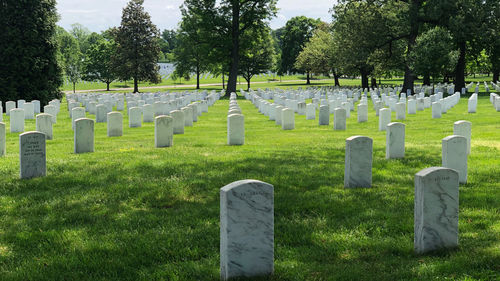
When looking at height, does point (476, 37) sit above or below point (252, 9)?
below

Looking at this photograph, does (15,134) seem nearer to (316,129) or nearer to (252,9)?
(316,129)

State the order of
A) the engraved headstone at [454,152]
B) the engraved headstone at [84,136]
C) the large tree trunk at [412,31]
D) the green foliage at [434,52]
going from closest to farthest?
the engraved headstone at [454,152]
the engraved headstone at [84,136]
the green foliage at [434,52]
the large tree trunk at [412,31]

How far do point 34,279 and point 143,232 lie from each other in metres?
1.59

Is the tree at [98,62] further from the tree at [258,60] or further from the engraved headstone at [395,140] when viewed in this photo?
the engraved headstone at [395,140]

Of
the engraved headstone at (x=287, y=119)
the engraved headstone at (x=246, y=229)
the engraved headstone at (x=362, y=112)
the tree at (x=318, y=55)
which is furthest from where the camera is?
the tree at (x=318, y=55)

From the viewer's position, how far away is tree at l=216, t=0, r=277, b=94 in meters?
49.2

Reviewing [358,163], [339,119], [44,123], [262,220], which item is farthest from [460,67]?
[262,220]

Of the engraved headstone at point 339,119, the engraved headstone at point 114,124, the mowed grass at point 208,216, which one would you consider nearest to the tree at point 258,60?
the engraved headstone at point 339,119

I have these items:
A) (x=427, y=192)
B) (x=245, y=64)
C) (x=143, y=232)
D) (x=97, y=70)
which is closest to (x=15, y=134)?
(x=143, y=232)

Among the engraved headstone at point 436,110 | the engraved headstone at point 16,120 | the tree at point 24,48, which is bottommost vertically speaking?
the engraved headstone at point 16,120

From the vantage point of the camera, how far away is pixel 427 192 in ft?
17.7

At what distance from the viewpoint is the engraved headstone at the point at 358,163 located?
830 centimetres

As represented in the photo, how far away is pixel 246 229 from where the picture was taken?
4773 millimetres

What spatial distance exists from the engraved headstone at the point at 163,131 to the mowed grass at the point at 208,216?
857mm
